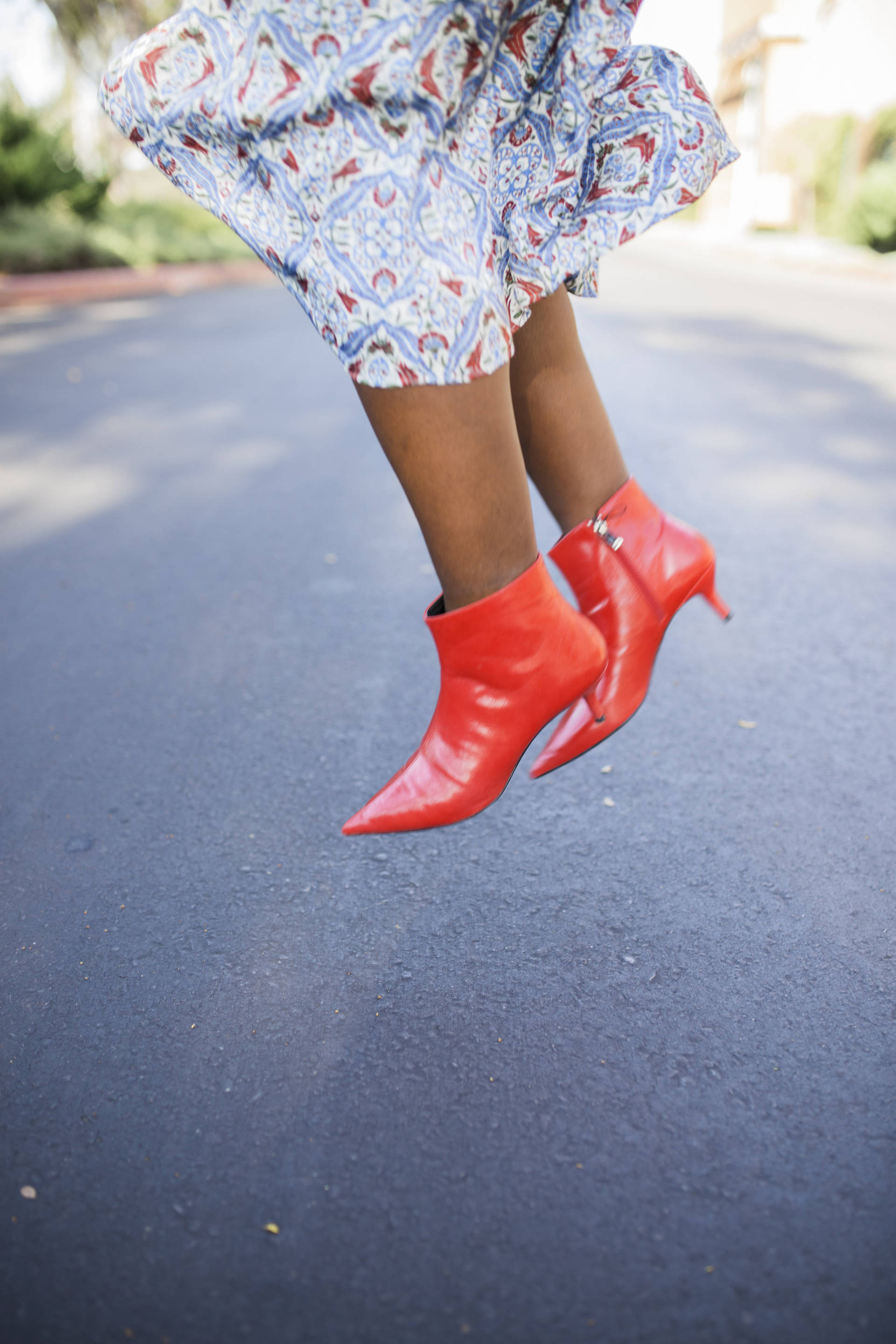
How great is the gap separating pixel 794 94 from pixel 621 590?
1095 inches

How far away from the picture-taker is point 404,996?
110 centimetres

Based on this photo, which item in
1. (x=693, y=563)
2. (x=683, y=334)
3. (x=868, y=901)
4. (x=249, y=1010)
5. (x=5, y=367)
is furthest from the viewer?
(x=683, y=334)

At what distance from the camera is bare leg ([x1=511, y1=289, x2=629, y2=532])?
3.79ft

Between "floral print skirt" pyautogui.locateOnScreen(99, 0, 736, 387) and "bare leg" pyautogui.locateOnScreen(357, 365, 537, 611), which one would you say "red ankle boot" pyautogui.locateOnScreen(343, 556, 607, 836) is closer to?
"bare leg" pyautogui.locateOnScreen(357, 365, 537, 611)

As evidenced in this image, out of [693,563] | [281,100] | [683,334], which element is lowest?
[683,334]

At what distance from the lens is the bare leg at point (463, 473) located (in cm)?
93

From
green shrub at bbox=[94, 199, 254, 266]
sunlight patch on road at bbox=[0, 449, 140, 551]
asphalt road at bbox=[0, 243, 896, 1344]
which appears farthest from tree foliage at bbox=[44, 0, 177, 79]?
asphalt road at bbox=[0, 243, 896, 1344]

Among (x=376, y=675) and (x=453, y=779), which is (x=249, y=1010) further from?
(x=376, y=675)

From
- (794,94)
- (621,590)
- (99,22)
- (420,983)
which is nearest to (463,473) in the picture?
(621,590)

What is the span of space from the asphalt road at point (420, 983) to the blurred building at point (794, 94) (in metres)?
18.2

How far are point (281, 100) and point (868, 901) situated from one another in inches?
44.9

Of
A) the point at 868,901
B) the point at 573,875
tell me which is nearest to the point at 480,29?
the point at 573,875

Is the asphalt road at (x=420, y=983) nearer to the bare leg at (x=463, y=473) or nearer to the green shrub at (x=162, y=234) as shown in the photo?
the bare leg at (x=463, y=473)

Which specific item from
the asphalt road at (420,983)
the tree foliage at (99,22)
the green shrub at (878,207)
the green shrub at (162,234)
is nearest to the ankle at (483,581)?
the asphalt road at (420,983)
